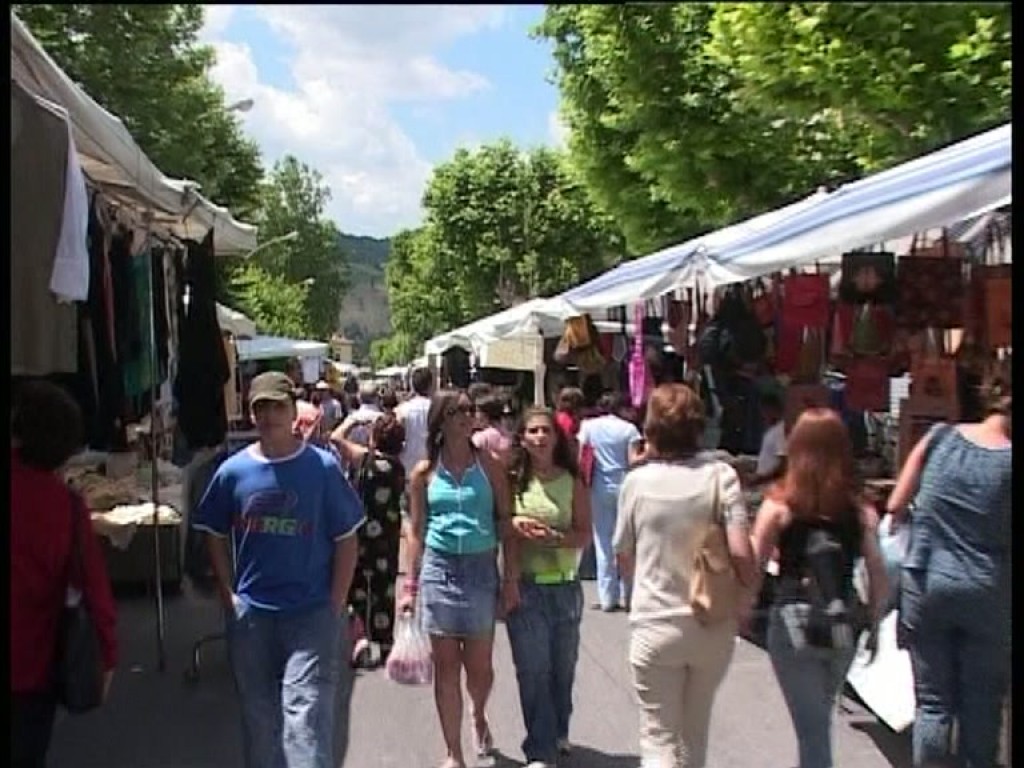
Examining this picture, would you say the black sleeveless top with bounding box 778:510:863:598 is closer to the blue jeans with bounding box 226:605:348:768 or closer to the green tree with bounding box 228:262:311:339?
the blue jeans with bounding box 226:605:348:768

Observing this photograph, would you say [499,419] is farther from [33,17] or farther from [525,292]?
[525,292]

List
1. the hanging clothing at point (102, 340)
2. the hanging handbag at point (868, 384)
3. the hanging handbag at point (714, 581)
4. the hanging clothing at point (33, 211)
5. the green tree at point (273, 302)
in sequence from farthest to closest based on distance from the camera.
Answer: the green tree at point (273, 302), the hanging handbag at point (868, 384), the hanging clothing at point (102, 340), the hanging handbag at point (714, 581), the hanging clothing at point (33, 211)

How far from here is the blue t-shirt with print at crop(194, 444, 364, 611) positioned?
4.68 m

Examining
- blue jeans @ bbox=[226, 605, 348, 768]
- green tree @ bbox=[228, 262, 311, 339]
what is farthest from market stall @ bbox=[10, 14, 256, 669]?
green tree @ bbox=[228, 262, 311, 339]

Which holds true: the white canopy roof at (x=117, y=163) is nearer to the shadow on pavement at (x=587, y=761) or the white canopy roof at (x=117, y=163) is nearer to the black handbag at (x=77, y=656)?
the black handbag at (x=77, y=656)

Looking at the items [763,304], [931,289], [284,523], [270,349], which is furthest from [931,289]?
[270,349]

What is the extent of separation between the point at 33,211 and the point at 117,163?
151cm

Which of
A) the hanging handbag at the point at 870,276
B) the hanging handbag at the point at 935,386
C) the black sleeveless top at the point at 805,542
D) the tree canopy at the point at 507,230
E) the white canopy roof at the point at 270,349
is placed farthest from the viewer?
the tree canopy at the point at 507,230

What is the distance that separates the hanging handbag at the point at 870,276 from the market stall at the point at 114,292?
11.5 ft

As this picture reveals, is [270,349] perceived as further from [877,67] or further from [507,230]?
[507,230]

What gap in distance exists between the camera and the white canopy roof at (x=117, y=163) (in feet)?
14.4

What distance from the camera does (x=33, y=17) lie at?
608 inches

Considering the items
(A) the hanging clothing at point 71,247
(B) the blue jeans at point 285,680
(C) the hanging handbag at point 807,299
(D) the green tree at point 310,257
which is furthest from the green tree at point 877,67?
(D) the green tree at point 310,257

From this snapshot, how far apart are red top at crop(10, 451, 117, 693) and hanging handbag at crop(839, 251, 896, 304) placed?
182 inches
